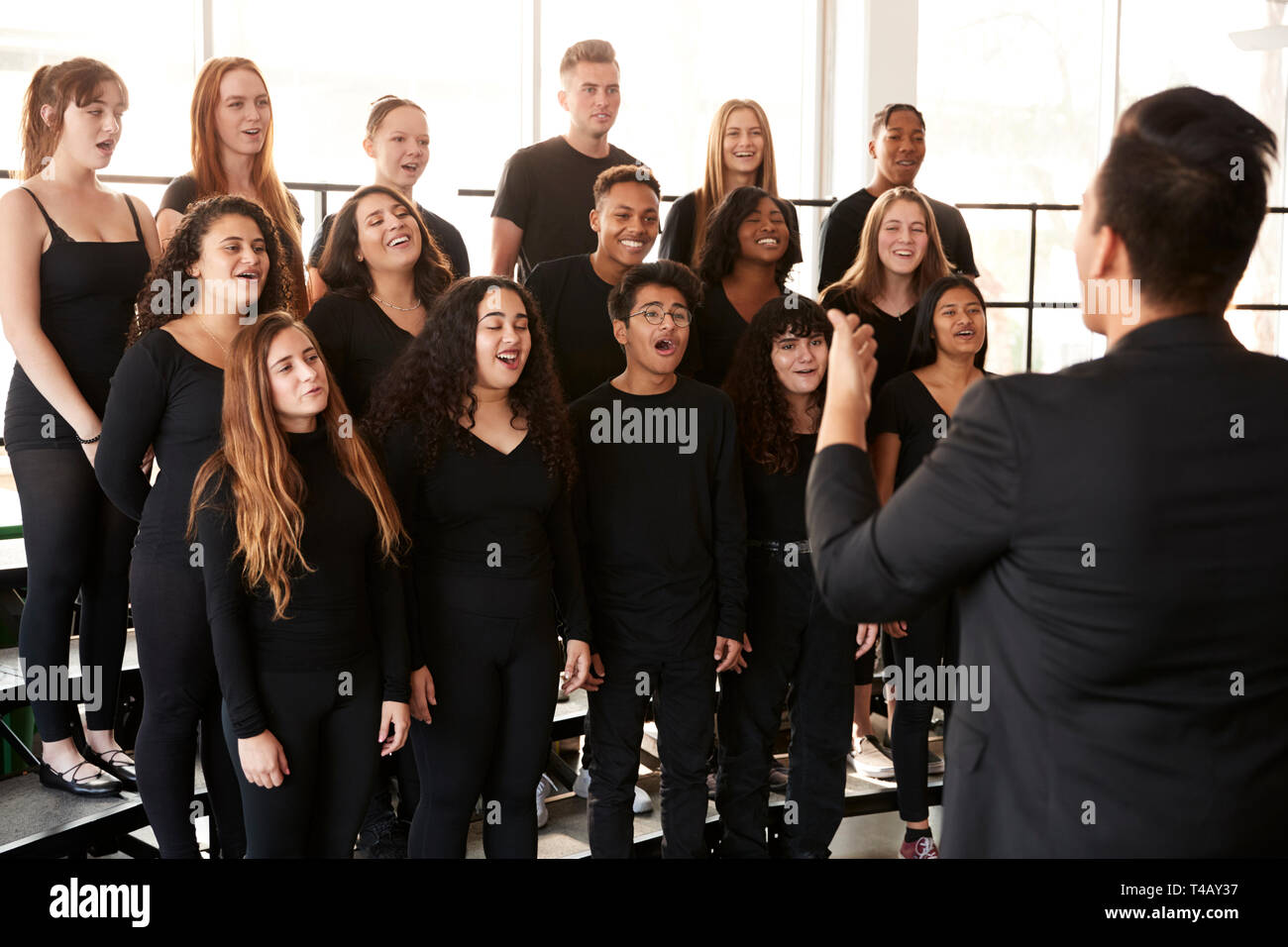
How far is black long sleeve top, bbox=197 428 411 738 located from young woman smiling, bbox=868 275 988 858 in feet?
4.16

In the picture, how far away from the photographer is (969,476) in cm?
101

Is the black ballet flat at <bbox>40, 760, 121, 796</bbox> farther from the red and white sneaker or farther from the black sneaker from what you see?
the red and white sneaker

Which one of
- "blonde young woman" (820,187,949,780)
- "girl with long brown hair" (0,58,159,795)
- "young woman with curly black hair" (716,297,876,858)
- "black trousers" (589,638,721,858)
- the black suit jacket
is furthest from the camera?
"blonde young woman" (820,187,949,780)

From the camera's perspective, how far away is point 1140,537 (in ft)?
3.22

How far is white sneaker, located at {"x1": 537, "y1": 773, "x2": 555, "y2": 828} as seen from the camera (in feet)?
10.3

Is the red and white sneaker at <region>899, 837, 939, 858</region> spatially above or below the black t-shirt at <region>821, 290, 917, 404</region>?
below

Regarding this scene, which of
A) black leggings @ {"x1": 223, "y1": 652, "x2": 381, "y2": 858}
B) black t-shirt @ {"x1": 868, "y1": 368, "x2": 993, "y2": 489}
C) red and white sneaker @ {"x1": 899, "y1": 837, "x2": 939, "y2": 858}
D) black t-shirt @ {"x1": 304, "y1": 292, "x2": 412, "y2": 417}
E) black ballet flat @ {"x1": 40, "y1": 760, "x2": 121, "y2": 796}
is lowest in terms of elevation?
red and white sneaker @ {"x1": 899, "y1": 837, "x2": 939, "y2": 858}

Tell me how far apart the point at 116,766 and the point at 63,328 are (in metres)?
0.97

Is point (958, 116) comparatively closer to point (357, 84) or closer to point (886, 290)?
point (357, 84)

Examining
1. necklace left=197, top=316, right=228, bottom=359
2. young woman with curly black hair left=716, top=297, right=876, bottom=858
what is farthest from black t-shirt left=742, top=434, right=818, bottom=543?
necklace left=197, top=316, right=228, bottom=359

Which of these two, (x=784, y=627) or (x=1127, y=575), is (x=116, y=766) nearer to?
(x=784, y=627)
